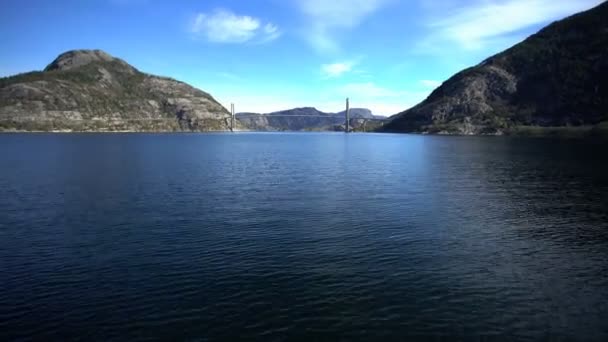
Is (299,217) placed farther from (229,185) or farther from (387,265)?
(229,185)

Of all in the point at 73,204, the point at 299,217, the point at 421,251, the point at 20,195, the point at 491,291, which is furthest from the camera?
the point at 20,195

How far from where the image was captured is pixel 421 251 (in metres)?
32.5

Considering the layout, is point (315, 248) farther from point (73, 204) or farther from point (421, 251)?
point (73, 204)

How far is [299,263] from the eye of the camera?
29453 mm

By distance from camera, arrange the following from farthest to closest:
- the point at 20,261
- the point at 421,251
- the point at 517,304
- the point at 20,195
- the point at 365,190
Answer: the point at 365,190 < the point at 20,195 < the point at 421,251 < the point at 20,261 < the point at 517,304

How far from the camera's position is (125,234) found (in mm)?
36500

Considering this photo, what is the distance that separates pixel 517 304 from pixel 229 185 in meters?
49.4

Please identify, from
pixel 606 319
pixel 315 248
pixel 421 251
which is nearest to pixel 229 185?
pixel 315 248

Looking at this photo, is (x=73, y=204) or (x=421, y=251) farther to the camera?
(x=73, y=204)

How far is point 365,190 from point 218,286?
40.1m

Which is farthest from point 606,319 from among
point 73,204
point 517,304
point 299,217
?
point 73,204

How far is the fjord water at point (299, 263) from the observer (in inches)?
822

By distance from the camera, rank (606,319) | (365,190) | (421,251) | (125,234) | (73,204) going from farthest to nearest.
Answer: (365,190) → (73,204) → (125,234) → (421,251) → (606,319)

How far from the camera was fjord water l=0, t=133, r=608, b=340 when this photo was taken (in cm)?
2088
